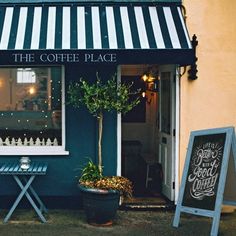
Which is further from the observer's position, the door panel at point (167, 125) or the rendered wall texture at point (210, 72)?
the door panel at point (167, 125)

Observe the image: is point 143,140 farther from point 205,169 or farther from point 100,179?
point 205,169

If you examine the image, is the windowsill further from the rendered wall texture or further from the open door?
the rendered wall texture

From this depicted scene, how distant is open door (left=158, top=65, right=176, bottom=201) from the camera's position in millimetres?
8375

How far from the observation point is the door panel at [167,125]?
8.38 metres

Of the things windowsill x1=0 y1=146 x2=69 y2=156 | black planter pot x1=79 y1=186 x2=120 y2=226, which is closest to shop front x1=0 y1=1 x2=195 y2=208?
windowsill x1=0 y1=146 x2=69 y2=156

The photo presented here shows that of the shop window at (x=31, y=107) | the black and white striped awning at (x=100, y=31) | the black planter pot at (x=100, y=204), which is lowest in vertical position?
the black planter pot at (x=100, y=204)

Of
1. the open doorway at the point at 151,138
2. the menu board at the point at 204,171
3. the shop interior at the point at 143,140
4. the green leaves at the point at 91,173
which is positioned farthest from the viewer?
the shop interior at the point at 143,140

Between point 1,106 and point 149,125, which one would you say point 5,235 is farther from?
point 149,125

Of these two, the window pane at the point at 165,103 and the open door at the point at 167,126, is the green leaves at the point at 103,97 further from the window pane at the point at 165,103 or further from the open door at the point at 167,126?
the window pane at the point at 165,103

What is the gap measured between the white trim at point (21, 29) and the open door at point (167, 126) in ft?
8.98

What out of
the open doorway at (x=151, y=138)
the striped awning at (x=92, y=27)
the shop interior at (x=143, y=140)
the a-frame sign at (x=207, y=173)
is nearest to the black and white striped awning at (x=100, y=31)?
the striped awning at (x=92, y=27)

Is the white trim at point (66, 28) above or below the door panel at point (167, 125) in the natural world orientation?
above

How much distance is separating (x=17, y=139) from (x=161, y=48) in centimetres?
318

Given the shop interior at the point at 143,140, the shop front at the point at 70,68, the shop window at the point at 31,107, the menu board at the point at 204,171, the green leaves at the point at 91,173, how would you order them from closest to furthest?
the menu board at the point at 204,171 < the shop front at the point at 70,68 < the green leaves at the point at 91,173 < the shop window at the point at 31,107 < the shop interior at the point at 143,140
